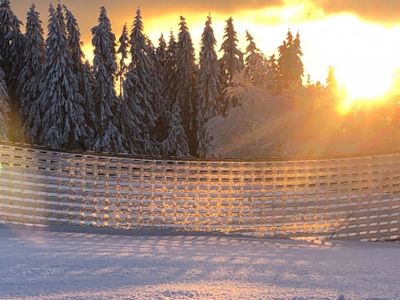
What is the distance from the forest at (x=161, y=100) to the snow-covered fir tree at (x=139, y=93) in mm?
78

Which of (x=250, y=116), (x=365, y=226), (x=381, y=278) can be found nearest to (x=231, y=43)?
(x=250, y=116)

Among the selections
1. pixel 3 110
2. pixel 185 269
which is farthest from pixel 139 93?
pixel 185 269

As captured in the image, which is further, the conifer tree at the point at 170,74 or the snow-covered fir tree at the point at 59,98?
the conifer tree at the point at 170,74

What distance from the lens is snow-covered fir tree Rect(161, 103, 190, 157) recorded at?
4434 cm

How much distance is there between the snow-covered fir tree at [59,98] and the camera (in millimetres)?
38406

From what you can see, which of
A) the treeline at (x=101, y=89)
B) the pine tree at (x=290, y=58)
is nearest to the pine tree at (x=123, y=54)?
the treeline at (x=101, y=89)

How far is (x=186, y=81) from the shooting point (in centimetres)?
4931

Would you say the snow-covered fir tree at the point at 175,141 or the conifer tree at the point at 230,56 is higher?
the conifer tree at the point at 230,56

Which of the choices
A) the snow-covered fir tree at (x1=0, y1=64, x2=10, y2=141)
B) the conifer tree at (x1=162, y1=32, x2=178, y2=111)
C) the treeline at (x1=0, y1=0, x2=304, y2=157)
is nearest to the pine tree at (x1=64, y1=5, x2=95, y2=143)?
the treeline at (x1=0, y1=0, x2=304, y2=157)

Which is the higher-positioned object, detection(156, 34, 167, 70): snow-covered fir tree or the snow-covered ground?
detection(156, 34, 167, 70): snow-covered fir tree

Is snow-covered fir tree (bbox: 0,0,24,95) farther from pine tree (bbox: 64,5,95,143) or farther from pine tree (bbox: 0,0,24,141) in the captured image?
pine tree (bbox: 64,5,95,143)

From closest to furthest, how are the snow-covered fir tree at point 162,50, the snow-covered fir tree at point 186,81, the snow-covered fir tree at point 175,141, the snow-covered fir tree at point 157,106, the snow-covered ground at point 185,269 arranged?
the snow-covered ground at point 185,269 < the snow-covered fir tree at point 175,141 < the snow-covered fir tree at point 157,106 < the snow-covered fir tree at point 186,81 < the snow-covered fir tree at point 162,50

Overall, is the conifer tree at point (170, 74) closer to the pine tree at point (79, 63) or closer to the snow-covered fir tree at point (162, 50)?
the snow-covered fir tree at point (162, 50)

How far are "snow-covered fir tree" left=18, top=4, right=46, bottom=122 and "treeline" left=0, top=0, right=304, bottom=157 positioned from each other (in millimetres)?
71
